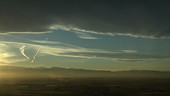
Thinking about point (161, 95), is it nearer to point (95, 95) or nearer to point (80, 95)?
point (95, 95)

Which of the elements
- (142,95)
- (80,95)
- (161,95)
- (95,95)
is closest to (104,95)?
(95,95)

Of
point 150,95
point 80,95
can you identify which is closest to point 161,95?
point 150,95

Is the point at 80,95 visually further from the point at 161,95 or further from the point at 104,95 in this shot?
the point at 161,95

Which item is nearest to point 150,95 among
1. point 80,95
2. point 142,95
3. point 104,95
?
point 142,95

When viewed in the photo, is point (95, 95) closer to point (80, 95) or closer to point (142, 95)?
point (80, 95)

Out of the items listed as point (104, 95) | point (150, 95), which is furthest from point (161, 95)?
point (104, 95)

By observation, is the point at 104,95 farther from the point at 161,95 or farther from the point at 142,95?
the point at 161,95
